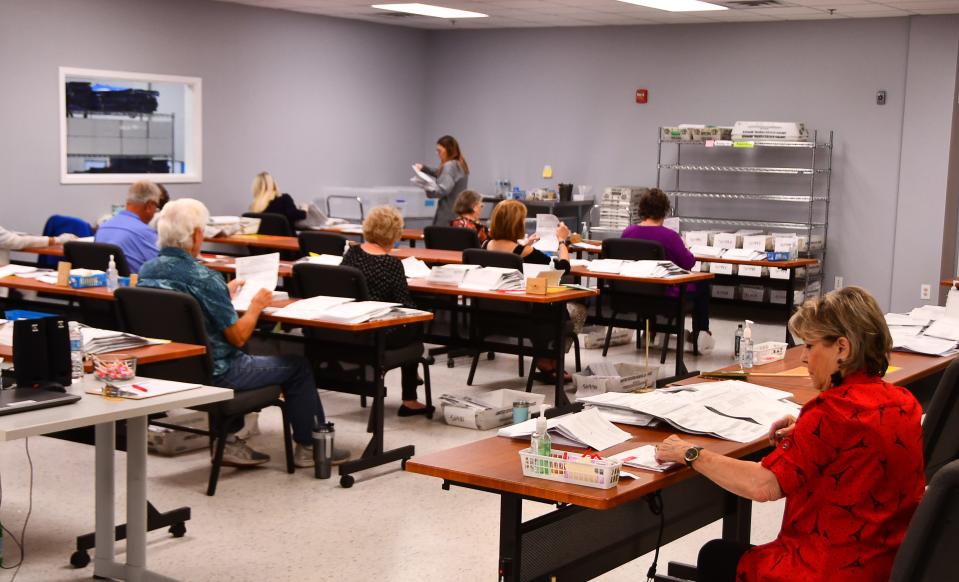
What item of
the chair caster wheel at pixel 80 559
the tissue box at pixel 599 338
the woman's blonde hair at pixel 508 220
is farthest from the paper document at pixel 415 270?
the chair caster wheel at pixel 80 559

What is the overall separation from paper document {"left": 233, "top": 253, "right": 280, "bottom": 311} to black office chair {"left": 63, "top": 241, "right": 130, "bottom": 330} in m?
1.01

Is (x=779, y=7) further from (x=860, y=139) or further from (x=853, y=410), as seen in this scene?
(x=853, y=410)

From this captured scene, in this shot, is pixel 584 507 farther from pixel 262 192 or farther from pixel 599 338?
pixel 262 192

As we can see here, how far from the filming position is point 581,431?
256 centimetres

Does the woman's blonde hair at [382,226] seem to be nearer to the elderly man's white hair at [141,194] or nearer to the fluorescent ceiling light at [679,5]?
the elderly man's white hair at [141,194]

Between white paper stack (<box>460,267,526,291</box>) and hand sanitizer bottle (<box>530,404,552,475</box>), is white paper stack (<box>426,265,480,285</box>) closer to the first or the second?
white paper stack (<box>460,267,526,291</box>)

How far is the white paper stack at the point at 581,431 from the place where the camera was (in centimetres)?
252

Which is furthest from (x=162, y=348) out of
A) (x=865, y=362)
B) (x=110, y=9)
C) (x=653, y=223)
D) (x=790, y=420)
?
(x=110, y=9)

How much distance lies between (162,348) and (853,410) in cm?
247

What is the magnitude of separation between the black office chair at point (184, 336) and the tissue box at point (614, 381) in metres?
2.08

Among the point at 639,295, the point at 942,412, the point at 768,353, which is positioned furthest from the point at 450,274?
the point at 942,412

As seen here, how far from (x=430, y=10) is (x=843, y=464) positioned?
907 centimetres

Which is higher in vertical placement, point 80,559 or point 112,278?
point 112,278

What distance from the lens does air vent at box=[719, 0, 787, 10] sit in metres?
9.06
